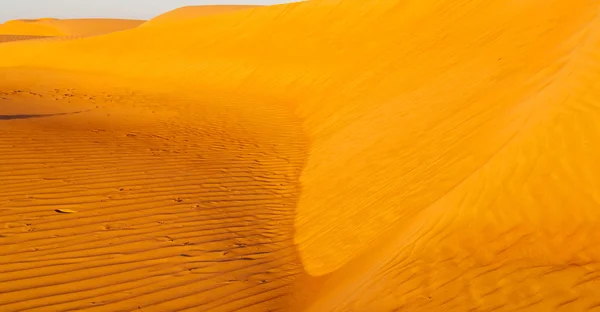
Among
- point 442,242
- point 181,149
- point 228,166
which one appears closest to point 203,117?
point 181,149

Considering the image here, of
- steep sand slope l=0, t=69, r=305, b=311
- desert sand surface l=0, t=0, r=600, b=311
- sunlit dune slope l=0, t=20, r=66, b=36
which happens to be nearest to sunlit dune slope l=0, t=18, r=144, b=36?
sunlit dune slope l=0, t=20, r=66, b=36

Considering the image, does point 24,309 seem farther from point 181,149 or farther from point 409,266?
point 181,149

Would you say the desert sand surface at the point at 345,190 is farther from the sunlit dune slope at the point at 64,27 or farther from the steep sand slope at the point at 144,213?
the sunlit dune slope at the point at 64,27

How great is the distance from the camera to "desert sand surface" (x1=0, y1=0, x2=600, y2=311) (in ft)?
12.9

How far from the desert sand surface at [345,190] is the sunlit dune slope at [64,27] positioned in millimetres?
59273

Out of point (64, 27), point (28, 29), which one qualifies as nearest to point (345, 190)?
point (64, 27)

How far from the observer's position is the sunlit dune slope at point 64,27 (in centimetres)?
6656

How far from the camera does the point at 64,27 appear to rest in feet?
224

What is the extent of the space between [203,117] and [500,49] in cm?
603

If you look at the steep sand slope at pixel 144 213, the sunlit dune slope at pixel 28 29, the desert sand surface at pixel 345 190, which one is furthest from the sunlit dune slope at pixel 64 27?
the steep sand slope at pixel 144 213

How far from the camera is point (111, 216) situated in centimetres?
571

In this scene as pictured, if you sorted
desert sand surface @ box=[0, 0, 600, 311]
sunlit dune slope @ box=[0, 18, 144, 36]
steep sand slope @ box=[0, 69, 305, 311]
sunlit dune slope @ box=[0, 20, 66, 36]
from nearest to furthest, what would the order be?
desert sand surface @ box=[0, 0, 600, 311], steep sand slope @ box=[0, 69, 305, 311], sunlit dune slope @ box=[0, 18, 144, 36], sunlit dune slope @ box=[0, 20, 66, 36]

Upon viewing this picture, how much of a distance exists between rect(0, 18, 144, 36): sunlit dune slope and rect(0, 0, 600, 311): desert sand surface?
59273 millimetres

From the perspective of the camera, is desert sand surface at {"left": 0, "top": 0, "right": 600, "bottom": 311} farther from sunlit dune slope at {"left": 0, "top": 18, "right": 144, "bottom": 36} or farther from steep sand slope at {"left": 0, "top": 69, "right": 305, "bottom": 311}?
sunlit dune slope at {"left": 0, "top": 18, "right": 144, "bottom": 36}
